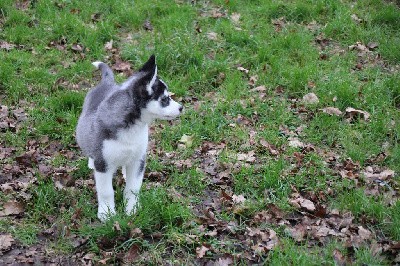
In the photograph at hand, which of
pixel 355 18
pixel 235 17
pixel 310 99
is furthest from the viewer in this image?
pixel 235 17

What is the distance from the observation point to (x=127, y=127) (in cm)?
433

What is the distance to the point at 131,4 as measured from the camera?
8.75 m

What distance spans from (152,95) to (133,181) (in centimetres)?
83

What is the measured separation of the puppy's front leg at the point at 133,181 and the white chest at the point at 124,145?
0.14 m

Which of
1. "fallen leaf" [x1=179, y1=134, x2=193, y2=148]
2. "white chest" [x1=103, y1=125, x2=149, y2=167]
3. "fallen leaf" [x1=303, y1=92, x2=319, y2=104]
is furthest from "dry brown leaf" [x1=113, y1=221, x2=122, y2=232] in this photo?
"fallen leaf" [x1=303, y1=92, x2=319, y2=104]

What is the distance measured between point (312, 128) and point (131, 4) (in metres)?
4.25

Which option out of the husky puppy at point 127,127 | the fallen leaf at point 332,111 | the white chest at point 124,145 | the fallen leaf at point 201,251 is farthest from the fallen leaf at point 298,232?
the fallen leaf at point 332,111

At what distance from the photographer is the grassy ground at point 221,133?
423cm

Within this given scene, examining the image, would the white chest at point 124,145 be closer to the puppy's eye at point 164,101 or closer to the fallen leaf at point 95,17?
the puppy's eye at point 164,101

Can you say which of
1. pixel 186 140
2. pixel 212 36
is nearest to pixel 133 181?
pixel 186 140

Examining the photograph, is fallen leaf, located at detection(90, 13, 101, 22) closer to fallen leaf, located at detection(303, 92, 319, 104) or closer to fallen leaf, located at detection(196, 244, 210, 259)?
fallen leaf, located at detection(303, 92, 319, 104)

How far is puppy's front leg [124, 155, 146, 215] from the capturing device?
15.0 feet

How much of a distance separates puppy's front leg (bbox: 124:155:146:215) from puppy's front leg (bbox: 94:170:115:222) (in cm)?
15

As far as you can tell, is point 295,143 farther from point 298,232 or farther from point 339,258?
point 339,258
